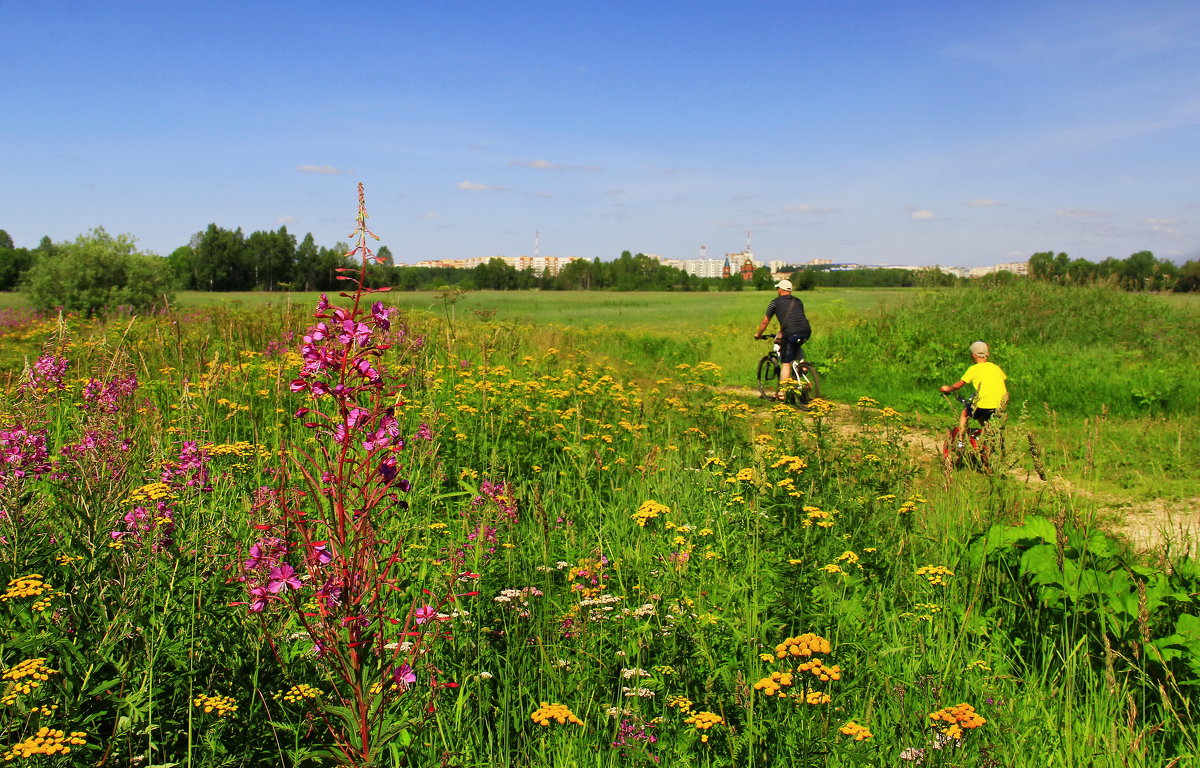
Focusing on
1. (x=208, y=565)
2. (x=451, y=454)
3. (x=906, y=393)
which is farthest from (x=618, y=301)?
(x=208, y=565)

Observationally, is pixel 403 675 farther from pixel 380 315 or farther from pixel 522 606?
pixel 522 606

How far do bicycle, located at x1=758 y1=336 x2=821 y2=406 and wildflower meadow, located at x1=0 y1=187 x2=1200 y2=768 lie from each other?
707 centimetres

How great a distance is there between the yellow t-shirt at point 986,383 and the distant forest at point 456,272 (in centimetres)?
593

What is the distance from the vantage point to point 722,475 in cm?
494

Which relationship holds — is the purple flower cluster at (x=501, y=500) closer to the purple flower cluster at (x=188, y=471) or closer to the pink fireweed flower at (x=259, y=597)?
the purple flower cluster at (x=188, y=471)

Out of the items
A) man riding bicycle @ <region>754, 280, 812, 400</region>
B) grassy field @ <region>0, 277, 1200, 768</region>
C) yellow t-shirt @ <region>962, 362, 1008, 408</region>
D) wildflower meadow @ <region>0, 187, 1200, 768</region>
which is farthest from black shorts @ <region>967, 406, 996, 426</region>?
man riding bicycle @ <region>754, 280, 812, 400</region>

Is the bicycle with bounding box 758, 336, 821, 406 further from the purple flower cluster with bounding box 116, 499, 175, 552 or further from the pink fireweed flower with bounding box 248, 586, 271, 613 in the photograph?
the pink fireweed flower with bounding box 248, 586, 271, 613

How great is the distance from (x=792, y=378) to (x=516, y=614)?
9.50 metres

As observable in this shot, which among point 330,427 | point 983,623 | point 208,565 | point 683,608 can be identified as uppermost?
point 330,427

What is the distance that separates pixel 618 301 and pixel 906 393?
38.4 metres

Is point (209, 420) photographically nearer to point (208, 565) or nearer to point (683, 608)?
point (208, 565)

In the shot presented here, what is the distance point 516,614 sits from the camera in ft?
10.4

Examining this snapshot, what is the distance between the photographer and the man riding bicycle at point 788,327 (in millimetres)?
11523

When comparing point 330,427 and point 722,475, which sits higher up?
point 330,427
